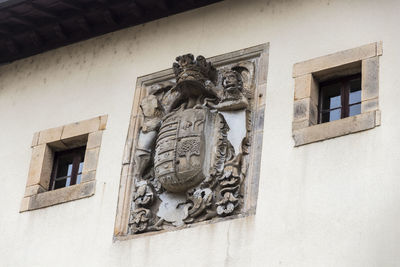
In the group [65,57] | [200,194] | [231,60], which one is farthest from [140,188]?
[65,57]

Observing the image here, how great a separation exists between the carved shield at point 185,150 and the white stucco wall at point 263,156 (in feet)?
1.93

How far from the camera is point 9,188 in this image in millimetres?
14250

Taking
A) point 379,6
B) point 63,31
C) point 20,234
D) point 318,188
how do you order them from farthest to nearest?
point 63,31
point 20,234
point 379,6
point 318,188

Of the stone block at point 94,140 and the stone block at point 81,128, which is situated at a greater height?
the stone block at point 81,128

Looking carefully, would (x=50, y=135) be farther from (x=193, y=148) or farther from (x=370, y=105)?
(x=370, y=105)

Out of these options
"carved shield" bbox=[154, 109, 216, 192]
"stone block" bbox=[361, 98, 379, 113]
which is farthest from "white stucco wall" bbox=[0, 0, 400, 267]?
"carved shield" bbox=[154, 109, 216, 192]

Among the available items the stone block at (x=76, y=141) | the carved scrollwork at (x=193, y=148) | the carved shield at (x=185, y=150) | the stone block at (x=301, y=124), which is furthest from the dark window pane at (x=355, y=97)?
the stone block at (x=76, y=141)

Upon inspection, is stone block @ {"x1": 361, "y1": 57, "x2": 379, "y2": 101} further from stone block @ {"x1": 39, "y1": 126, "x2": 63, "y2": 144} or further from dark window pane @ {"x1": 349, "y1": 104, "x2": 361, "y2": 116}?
stone block @ {"x1": 39, "y1": 126, "x2": 63, "y2": 144}

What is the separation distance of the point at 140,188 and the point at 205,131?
3.02ft

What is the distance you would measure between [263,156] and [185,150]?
83 cm

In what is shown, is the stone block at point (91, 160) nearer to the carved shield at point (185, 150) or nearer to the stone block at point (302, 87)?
the carved shield at point (185, 150)

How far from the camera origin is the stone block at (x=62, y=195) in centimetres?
1347

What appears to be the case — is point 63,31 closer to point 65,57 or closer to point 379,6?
point 65,57

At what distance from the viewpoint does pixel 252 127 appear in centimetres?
1273
